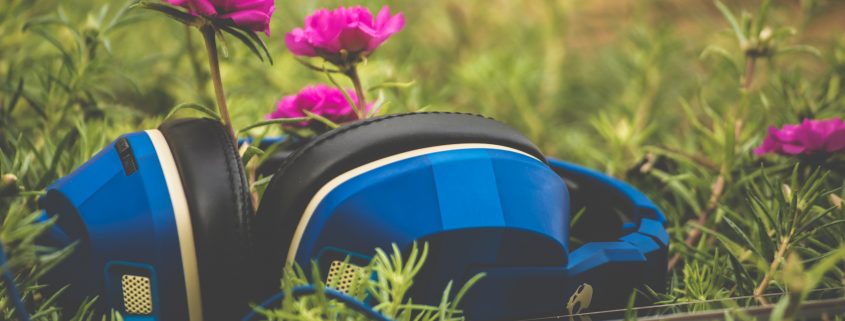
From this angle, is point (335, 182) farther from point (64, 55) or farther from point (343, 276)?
point (64, 55)

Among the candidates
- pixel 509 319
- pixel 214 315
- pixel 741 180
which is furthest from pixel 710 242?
pixel 214 315

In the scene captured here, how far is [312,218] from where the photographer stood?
0.62m

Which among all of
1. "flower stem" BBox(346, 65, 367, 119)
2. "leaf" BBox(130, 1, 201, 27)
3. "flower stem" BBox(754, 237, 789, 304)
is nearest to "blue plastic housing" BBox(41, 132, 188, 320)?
"leaf" BBox(130, 1, 201, 27)

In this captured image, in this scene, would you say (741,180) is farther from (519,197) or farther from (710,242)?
(519,197)

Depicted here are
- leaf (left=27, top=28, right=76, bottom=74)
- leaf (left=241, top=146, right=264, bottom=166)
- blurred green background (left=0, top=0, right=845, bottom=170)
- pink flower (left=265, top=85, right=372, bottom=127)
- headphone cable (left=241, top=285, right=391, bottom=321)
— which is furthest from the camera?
blurred green background (left=0, top=0, right=845, bottom=170)

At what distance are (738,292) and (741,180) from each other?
0.20 metres

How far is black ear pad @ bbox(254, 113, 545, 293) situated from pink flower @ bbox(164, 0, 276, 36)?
114 mm

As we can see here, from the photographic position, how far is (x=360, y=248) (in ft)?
2.06

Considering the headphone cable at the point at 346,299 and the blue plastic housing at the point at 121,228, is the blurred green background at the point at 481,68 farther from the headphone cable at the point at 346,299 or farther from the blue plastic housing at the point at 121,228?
the headphone cable at the point at 346,299

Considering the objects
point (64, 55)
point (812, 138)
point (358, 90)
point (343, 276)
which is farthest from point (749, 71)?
point (64, 55)

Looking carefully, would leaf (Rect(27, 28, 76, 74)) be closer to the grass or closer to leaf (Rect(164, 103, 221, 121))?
the grass

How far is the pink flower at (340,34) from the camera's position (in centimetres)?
71

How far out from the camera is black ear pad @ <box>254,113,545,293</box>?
621 millimetres

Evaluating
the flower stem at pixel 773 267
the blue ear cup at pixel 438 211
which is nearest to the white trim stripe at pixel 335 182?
the blue ear cup at pixel 438 211
